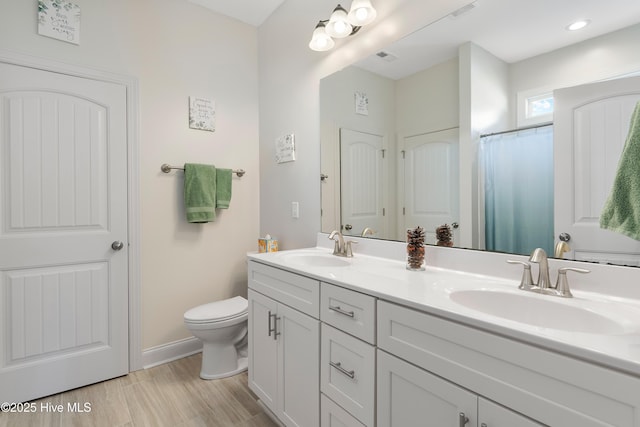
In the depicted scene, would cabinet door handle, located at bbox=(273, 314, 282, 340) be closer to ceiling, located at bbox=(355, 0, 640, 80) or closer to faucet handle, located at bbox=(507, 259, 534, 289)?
faucet handle, located at bbox=(507, 259, 534, 289)

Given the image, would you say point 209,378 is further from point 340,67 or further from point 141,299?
point 340,67

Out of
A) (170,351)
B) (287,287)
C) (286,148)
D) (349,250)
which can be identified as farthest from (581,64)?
(170,351)

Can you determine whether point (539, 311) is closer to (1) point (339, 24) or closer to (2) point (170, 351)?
(1) point (339, 24)

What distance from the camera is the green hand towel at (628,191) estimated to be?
92 cm

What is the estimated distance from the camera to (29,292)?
1.85 m

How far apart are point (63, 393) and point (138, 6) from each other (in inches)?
101

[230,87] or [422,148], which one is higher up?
[230,87]

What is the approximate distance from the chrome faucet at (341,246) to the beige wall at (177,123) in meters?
1.11

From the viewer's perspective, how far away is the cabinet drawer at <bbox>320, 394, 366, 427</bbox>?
1149mm

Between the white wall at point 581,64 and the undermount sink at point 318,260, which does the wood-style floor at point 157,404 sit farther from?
the white wall at point 581,64

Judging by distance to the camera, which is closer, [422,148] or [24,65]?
[422,148]

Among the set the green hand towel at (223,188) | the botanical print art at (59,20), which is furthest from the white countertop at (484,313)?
the botanical print art at (59,20)

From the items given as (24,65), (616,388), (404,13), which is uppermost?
(404,13)

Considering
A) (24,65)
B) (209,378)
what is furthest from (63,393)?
(24,65)
